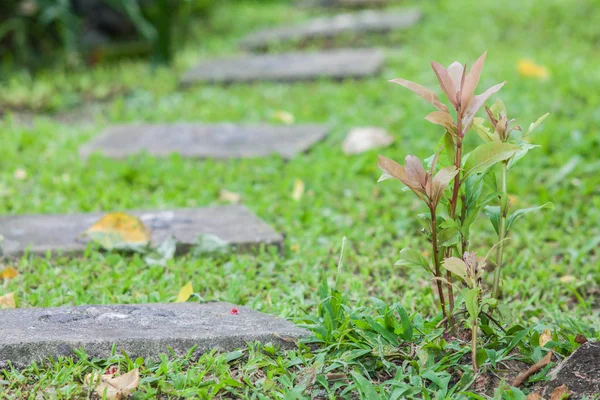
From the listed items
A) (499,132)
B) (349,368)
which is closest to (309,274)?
(349,368)

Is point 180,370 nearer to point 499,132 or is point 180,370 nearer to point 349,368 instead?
point 349,368

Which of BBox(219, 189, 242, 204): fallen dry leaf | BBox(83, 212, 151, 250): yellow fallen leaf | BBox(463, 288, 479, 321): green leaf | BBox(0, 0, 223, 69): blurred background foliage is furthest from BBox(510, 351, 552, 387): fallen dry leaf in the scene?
BBox(0, 0, 223, 69): blurred background foliage

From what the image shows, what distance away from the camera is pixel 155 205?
2479mm

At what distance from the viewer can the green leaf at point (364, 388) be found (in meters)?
1.26

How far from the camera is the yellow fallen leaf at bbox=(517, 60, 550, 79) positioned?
3.78 m

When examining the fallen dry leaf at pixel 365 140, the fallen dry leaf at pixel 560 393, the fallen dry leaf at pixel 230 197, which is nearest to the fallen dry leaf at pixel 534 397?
the fallen dry leaf at pixel 560 393

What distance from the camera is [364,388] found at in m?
1.28

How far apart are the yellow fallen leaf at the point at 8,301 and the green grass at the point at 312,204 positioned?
0.13ft

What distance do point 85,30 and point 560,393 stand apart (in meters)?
4.47

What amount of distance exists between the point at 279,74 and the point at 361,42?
3.86ft

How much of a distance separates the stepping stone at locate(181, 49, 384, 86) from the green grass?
0.10 metres

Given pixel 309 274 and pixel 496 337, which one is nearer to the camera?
pixel 496 337

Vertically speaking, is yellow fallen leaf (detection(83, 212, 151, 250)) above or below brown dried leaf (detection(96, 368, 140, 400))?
above

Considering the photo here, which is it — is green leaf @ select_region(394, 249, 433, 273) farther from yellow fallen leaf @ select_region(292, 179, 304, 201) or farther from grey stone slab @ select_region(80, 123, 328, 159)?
grey stone slab @ select_region(80, 123, 328, 159)
